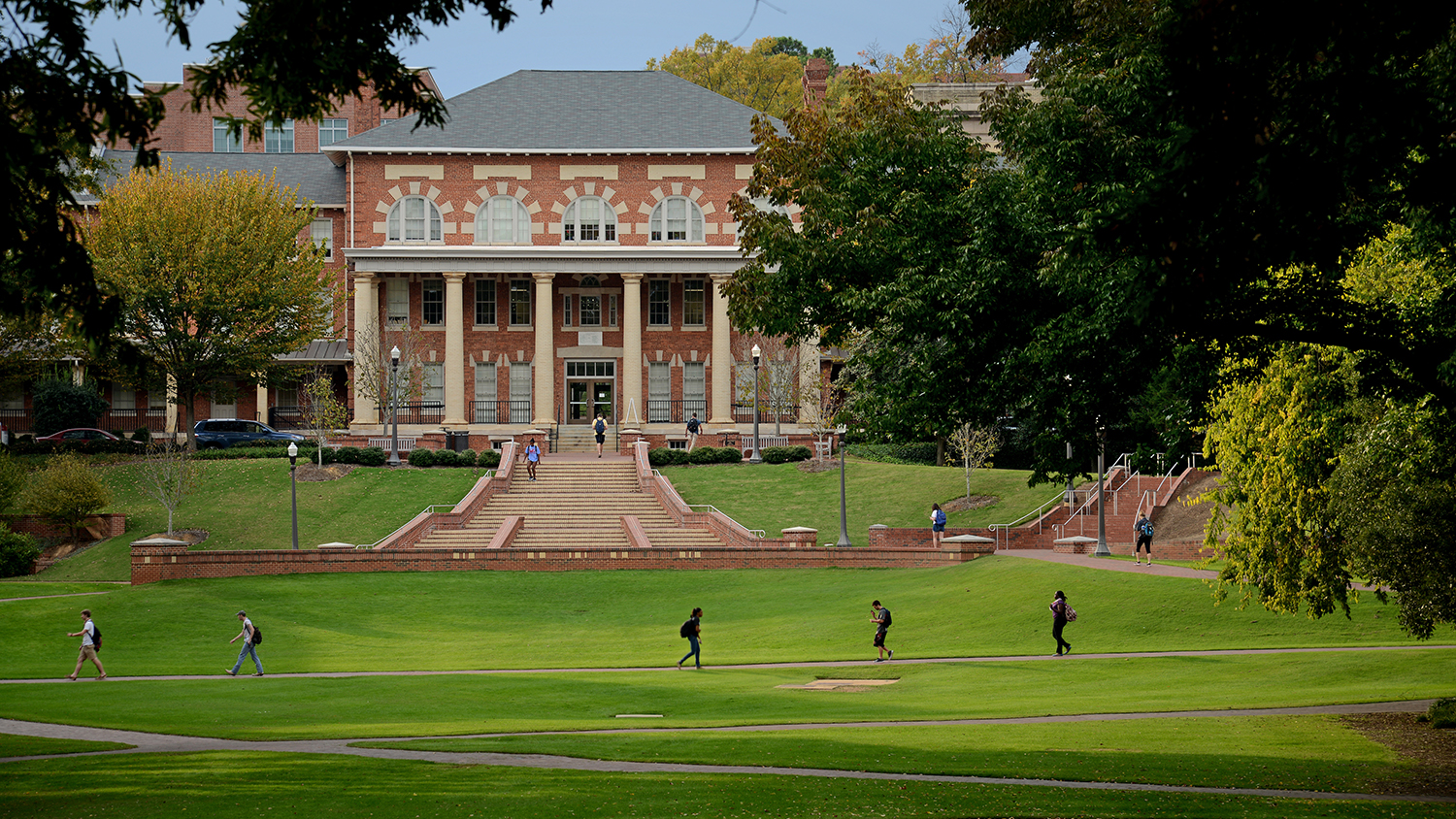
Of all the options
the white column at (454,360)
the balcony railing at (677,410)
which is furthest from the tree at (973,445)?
the white column at (454,360)

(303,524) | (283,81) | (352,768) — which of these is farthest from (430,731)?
(303,524)

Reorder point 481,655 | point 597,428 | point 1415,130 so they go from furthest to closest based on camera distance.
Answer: point 597,428
point 481,655
point 1415,130

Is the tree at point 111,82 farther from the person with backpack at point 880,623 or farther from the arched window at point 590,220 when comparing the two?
the arched window at point 590,220

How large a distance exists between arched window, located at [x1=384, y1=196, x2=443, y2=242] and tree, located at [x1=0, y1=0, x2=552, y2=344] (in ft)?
163

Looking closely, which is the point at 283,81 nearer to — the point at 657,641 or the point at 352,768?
the point at 352,768

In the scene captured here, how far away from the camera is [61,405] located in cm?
5797

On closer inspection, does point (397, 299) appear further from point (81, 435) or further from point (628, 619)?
point (628, 619)

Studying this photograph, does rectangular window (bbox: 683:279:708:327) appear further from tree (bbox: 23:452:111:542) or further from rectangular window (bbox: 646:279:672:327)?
tree (bbox: 23:452:111:542)

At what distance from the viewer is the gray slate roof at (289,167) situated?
6688 cm

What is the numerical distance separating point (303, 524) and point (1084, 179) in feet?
108

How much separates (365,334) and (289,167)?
1622 centimetres

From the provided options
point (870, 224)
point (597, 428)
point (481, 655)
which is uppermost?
point (870, 224)

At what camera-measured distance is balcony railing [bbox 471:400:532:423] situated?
61594 millimetres

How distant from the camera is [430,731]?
17.5m
